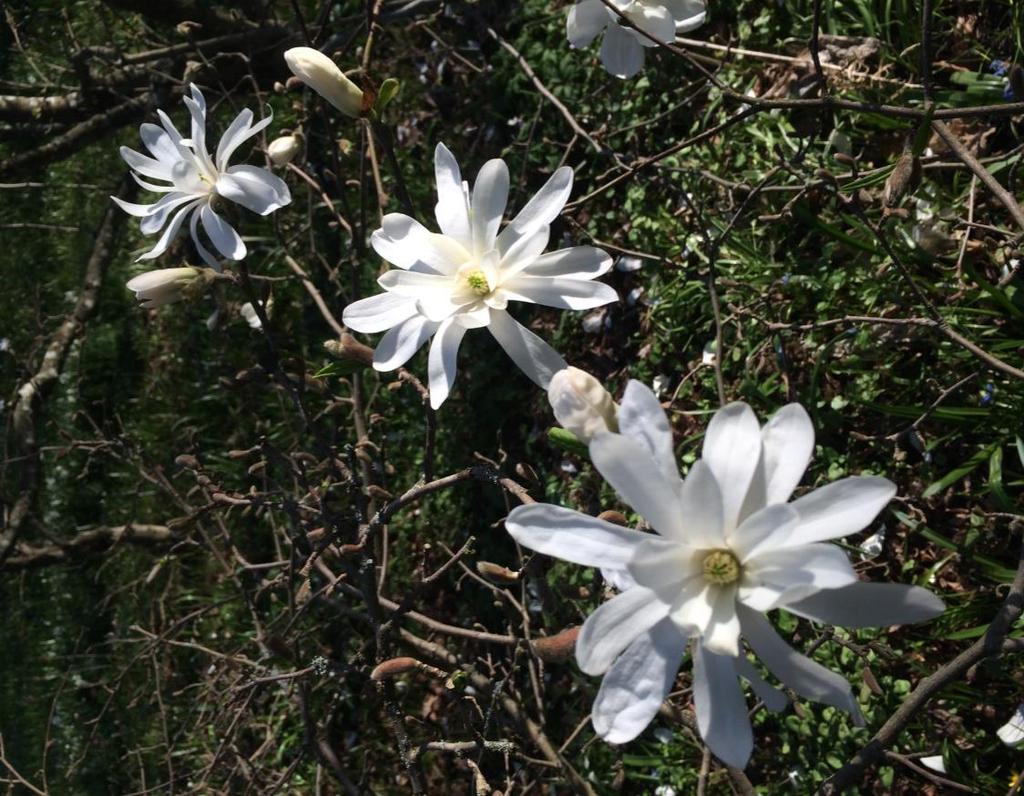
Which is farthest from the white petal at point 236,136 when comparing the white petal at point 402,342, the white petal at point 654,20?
the white petal at point 654,20

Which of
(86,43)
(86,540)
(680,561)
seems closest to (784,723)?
(680,561)

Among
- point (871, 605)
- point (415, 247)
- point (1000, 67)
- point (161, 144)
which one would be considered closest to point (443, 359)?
point (415, 247)

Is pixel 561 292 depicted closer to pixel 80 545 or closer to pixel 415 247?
pixel 415 247

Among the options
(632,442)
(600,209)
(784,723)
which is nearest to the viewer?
(632,442)

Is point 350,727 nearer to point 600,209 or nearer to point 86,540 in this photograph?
point 86,540

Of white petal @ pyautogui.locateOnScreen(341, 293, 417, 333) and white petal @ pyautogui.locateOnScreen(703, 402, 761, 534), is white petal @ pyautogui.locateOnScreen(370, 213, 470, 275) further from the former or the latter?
white petal @ pyautogui.locateOnScreen(703, 402, 761, 534)
